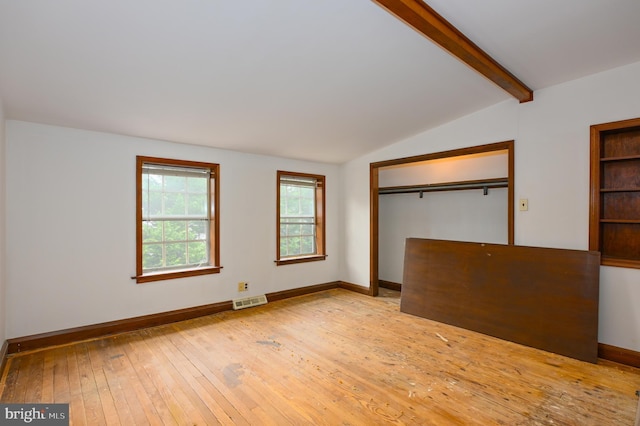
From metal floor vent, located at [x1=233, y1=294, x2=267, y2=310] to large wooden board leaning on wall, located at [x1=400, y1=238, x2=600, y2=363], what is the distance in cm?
197

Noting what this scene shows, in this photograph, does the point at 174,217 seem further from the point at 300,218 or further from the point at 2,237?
Result: the point at 300,218

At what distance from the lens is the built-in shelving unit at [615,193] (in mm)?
2881

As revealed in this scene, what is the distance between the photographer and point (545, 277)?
3.12 meters

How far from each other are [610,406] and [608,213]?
1790 mm

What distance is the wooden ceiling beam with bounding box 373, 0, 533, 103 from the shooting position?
1856 millimetres

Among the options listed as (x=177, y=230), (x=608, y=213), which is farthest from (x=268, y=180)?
(x=608, y=213)

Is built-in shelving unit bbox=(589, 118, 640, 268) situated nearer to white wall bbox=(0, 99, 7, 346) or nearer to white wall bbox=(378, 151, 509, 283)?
white wall bbox=(378, 151, 509, 283)

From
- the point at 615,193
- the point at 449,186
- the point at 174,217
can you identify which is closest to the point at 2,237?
the point at 174,217

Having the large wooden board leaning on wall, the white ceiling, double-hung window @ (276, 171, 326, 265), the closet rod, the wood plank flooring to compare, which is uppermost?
the white ceiling

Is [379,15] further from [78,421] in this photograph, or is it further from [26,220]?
[26,220]

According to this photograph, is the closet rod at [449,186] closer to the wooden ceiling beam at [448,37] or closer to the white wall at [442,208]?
the white wall at [442,208]

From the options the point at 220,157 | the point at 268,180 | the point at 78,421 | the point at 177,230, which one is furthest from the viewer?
the point at 268,180

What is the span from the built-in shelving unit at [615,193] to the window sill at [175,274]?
4.16 m

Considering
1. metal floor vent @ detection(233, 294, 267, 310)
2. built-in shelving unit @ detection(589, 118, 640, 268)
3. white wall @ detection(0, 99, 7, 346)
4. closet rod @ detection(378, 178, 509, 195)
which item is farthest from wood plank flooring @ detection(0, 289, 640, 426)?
closet rod @ detection(378, 178, 509, 195)
